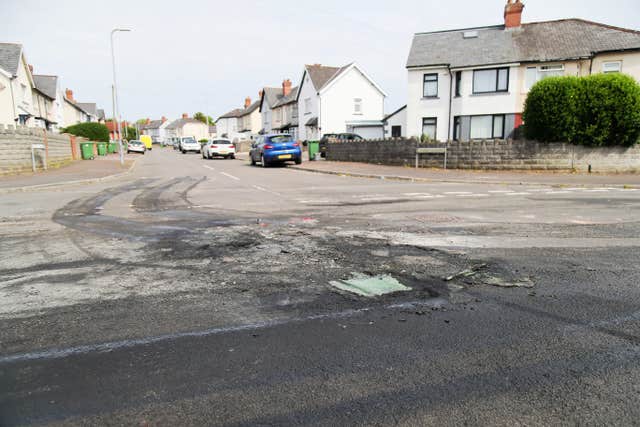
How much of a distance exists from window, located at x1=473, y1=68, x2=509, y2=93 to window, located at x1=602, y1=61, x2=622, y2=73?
18.4 ft

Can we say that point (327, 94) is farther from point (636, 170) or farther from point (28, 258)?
point (28, 258)

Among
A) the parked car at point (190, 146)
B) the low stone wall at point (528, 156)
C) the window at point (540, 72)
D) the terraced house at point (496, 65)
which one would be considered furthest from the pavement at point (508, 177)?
the parked car at point (190, 146)

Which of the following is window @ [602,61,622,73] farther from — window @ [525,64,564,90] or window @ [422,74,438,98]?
window @ [422,74,438,98]

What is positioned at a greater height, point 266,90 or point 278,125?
point 266,90

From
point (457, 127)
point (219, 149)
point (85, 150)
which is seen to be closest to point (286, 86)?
point (219, 149)

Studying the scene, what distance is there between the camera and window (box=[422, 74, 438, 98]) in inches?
1266

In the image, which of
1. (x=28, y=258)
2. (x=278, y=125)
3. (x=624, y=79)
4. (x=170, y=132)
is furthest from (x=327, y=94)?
(x=170, y=132)

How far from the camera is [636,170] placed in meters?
18.0

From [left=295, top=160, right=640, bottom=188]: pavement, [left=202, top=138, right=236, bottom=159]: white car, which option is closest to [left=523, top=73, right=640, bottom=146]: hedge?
[left=295, top=160, right=640, bottom=188]: pavement

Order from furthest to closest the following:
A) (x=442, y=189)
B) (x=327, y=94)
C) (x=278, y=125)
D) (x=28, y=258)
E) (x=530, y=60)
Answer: (x=278, y=125), (x=327, y=94), (x=530, y=60), (x=442, y=189), (x=28, y=258)

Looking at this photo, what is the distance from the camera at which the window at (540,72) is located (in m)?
28.5

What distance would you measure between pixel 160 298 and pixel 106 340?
85 centimetres

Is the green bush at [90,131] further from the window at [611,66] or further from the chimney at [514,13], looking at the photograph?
the window at [611,66]

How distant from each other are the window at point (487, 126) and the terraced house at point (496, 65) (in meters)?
0.06
